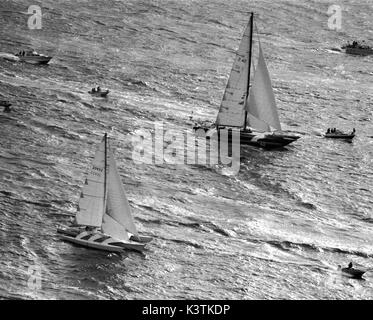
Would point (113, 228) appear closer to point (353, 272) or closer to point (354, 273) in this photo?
point (353, 272)

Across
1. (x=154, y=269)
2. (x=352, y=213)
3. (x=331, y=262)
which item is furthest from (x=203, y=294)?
(x=352, y=213)

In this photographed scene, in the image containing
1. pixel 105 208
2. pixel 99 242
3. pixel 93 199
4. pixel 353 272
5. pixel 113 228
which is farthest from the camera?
pixel 93 199

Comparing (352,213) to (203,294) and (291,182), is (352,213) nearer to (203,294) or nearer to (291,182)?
(291,182)

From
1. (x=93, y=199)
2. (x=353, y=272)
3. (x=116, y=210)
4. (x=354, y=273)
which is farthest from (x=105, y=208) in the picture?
(x=354, y=273)

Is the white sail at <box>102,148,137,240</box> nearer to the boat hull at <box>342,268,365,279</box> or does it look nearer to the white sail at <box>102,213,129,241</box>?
the white sail at <box>102,213,129,241</box>

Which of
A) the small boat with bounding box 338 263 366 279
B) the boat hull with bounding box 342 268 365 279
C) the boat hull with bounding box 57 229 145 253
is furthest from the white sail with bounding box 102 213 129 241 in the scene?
the boat hull with bounding box 342 268 365 279

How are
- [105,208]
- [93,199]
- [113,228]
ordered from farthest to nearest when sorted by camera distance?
1. [93,199]
2. [105,208]
3. [113,228]
